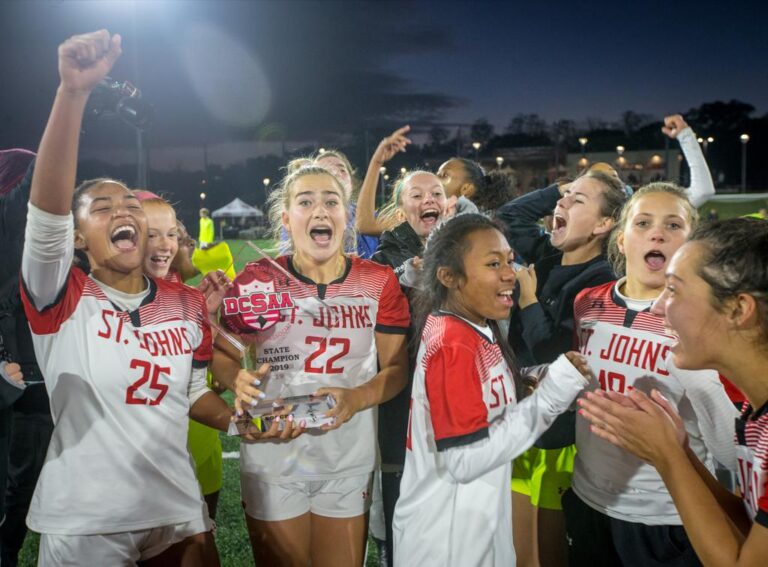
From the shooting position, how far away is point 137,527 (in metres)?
2.29

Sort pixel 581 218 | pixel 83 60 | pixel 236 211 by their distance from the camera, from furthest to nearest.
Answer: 1. pixel 236 211
2. pixel 581 218
3. pixel 83 60

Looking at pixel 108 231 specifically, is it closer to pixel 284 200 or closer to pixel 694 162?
pixel 284 200

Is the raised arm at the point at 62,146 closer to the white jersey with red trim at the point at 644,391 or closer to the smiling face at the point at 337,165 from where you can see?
the white jersey with red trim at the point at 644,391

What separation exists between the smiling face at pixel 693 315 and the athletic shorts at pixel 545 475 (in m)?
1.23

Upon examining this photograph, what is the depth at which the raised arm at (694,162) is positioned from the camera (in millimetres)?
4195

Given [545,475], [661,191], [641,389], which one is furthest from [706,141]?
[641,389]

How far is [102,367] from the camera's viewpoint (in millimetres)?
2301

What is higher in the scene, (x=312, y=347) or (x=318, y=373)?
(x=312, y=347)

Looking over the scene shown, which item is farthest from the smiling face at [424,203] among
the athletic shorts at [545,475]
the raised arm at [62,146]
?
the raised arm at [62,146]

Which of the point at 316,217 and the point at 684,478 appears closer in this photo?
the point at 684,478

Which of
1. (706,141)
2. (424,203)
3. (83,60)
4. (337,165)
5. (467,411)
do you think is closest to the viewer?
(83,60)

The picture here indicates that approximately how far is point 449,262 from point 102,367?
1.39m

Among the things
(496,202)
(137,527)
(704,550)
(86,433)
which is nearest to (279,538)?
(137,527)

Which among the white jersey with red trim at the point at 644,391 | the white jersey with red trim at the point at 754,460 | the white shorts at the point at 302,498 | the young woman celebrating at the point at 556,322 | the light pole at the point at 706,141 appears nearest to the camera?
the white jersey with red trim at the point at 754,460
